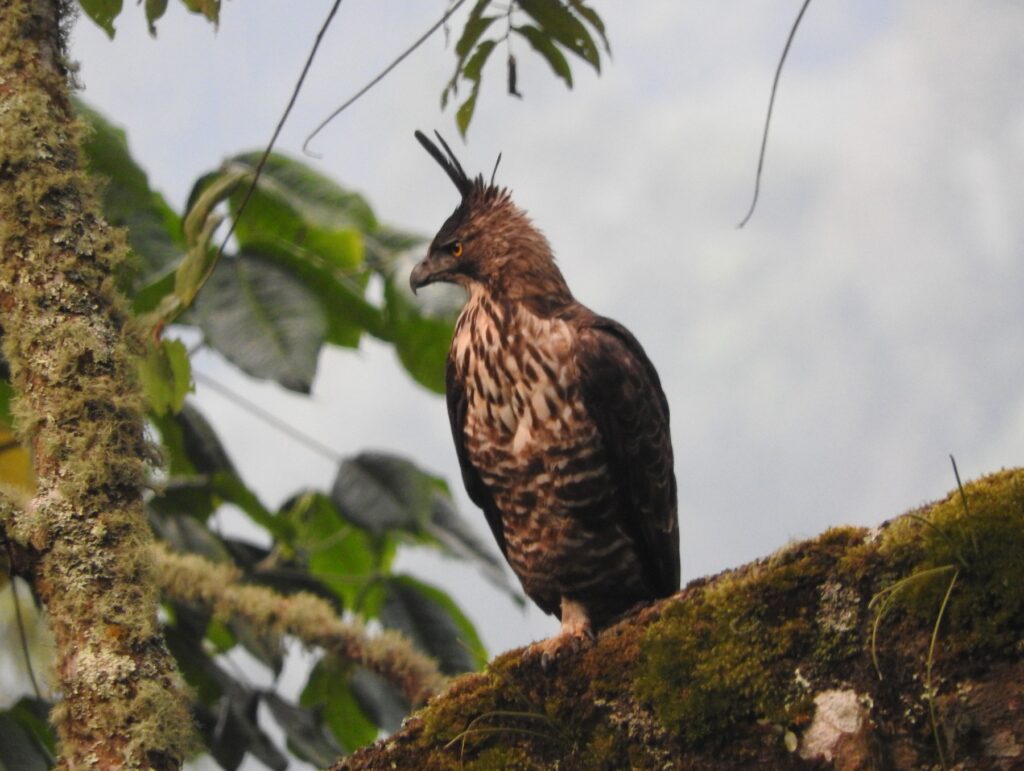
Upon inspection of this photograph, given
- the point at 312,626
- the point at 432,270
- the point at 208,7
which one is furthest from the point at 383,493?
the point at 208,7

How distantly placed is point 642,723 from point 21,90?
6.07 feet

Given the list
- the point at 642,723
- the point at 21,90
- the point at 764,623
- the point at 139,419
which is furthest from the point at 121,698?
the point at 21,90

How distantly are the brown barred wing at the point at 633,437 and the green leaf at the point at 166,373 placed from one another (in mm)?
1177

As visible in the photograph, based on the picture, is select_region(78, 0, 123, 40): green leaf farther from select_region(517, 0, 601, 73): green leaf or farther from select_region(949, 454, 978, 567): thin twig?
select_region(949, 454, 978, 567): thin twig

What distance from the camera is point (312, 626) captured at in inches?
186

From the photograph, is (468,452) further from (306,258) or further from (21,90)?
(21,90)

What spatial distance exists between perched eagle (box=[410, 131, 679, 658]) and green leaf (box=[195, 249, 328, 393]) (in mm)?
463

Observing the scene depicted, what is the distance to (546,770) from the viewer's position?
245 cm

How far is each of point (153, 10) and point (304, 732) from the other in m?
2.71

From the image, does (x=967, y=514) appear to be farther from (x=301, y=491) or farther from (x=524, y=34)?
(x=301, y=491)

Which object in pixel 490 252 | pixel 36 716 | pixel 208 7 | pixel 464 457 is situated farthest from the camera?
pixel 490 252

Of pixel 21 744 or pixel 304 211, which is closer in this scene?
pixel 21 744

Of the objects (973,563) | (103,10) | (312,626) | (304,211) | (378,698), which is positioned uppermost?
(304,211)

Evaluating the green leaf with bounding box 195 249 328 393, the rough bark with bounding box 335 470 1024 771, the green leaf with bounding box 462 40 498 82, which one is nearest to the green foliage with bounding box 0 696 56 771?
the rough bark with bounding box 335 470 1024 771
